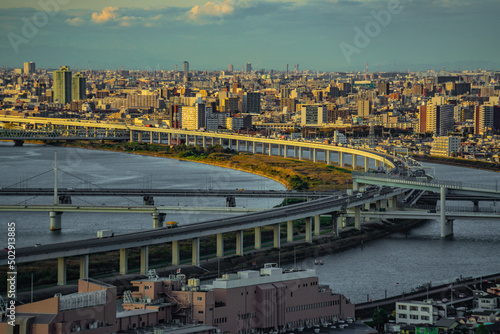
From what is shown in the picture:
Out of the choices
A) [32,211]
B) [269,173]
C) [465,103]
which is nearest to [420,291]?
[32,211]

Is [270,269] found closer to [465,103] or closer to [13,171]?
[13,171]

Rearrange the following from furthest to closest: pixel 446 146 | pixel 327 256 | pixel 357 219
→ 1. pixel 446 146
2. pixel 357 219
3. pixel 327 256

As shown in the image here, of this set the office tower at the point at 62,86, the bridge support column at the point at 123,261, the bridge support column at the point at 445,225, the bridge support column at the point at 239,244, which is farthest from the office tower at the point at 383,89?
the bridge support column at the point at 123,261

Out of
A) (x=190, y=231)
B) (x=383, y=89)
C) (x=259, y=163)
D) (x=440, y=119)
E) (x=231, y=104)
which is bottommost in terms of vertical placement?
(x=259, y=163)

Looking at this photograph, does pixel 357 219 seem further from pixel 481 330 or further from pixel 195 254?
pixel 481 330

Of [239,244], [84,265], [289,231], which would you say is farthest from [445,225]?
[84,265]

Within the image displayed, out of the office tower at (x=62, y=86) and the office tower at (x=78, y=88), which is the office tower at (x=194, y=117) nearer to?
the office tower at (x=62, y=86)
